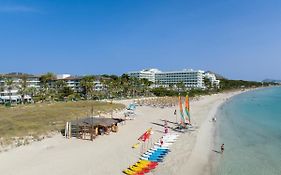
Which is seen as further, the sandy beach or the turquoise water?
the turquoise water

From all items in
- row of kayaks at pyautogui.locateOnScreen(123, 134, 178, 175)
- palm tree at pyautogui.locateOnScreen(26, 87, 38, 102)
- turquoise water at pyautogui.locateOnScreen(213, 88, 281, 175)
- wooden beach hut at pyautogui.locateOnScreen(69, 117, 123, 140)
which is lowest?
turquoise water at pyautogui.locateOnScreen(213, 88, 281, 175)

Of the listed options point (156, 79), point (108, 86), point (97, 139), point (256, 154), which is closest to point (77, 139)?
point (97, 139)

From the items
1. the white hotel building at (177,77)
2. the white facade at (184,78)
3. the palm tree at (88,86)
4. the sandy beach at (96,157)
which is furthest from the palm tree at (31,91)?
the white facade at (184,78)

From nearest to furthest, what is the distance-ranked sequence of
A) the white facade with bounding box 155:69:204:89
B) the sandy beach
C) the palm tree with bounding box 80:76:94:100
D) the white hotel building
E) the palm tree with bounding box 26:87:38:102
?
the sandy beach → the palm tree with bounding box 26:87:38:102 → the palm tree with bounding box 80:76:94:100 → the white hotel building → the white facade with bounding box 155:69:204:89

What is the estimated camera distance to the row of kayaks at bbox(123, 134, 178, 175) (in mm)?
18859

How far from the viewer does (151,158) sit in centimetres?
2181

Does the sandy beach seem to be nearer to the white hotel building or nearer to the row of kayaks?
the row of kayaks

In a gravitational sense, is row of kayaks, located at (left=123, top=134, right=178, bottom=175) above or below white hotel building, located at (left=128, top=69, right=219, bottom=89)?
below

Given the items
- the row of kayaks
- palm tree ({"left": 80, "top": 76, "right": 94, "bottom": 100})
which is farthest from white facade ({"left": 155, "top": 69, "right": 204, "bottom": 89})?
the row of kayaks

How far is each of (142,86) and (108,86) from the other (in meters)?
20.3

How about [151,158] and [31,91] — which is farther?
[31,91]

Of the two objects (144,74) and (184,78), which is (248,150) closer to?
(144,74)

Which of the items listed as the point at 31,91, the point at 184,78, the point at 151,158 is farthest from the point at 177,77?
the point at 151,158

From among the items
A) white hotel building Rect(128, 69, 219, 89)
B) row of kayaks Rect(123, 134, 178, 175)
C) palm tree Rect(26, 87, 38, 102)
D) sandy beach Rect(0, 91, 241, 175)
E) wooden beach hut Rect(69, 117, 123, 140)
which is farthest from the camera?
white hotel building Rect(128, 69, 219, 89)
